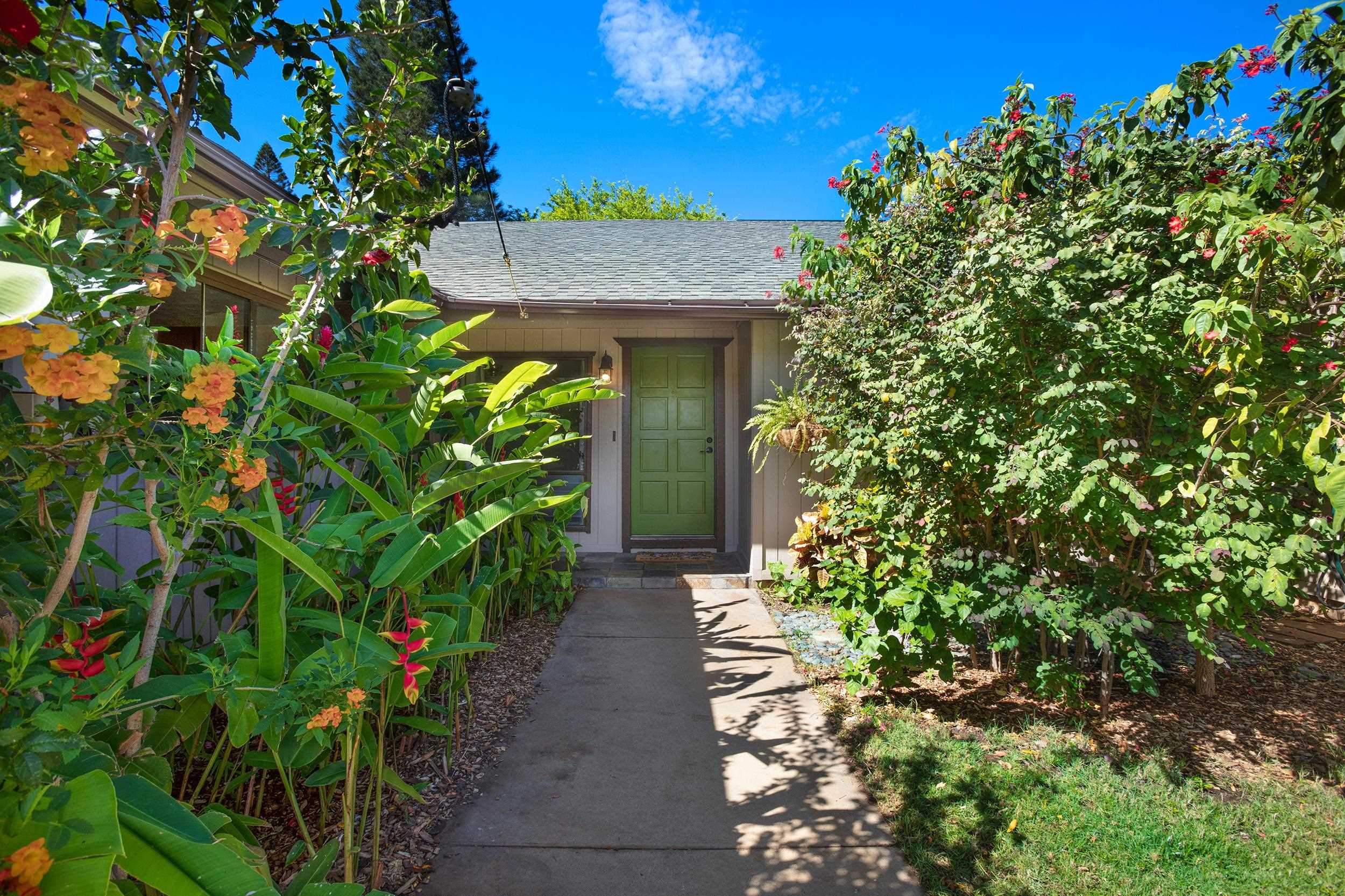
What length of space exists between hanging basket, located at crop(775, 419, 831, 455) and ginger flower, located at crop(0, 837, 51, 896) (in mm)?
5071

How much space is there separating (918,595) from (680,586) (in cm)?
328

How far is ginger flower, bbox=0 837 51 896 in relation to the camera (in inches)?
30.2

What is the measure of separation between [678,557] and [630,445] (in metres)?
1.34

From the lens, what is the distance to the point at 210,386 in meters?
1.22

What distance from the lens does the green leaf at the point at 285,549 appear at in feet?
4.52

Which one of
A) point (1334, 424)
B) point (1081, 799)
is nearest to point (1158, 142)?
point (1334, 424)

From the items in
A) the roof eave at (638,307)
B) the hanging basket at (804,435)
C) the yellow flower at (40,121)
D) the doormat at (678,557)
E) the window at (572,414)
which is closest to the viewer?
the yellow flower at (40,121)

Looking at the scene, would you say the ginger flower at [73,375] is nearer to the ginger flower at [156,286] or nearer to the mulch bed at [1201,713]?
the ginger flower at [156,286]

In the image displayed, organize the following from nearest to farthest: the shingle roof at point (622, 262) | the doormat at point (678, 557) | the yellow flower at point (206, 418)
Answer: the yellow flower at point (206, 418), the shingle roof at point (622, 262), the doormat at point (678, 557)

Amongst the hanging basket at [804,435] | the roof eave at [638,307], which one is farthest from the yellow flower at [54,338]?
the roof eave at [638,307]

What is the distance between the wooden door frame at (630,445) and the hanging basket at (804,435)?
6.32 ft

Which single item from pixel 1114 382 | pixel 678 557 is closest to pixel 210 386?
pixel 1114 382

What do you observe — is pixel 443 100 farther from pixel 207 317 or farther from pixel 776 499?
pixel 776 499

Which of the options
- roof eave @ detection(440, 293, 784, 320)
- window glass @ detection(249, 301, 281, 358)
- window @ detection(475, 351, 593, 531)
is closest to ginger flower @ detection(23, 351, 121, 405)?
window glass @ detection(249, 301, 281, 358)
